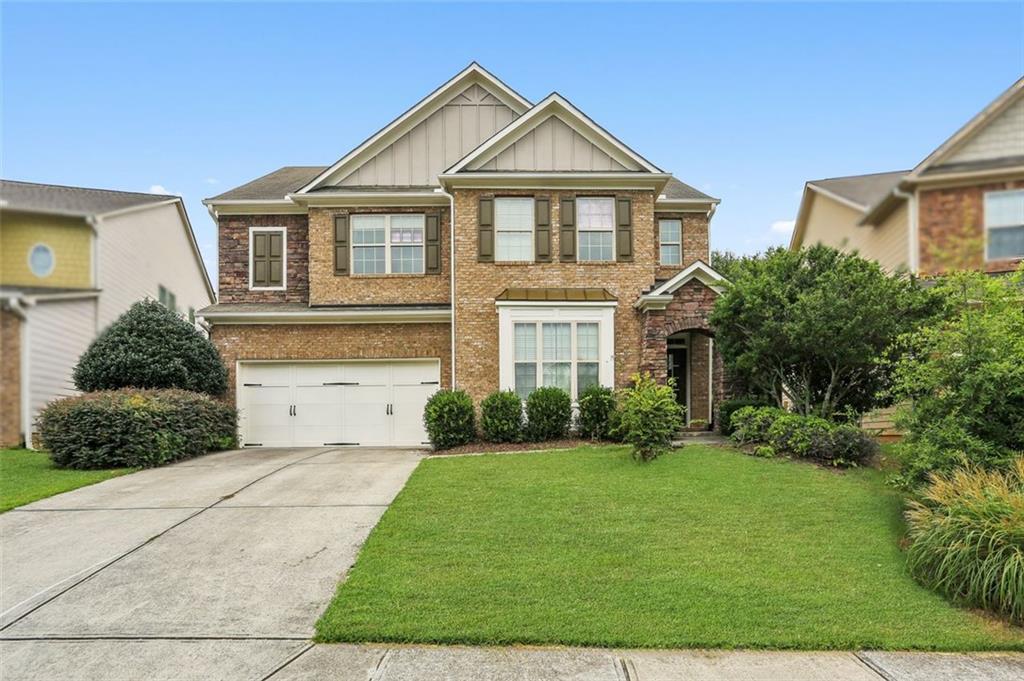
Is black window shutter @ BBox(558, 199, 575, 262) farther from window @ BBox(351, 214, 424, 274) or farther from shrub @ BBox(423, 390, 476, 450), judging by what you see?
shrub @ BBox(423, 390, 476, 450)

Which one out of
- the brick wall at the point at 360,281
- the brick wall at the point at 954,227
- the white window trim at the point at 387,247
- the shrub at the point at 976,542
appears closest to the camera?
the brick wall at the point at 954,227

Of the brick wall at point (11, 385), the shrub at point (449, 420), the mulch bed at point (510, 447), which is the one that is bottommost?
the mulch bed at point (510, 447)

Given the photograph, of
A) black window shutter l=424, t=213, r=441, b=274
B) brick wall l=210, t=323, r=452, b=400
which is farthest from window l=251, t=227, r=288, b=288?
black window shutter l=424, t=213, r=441, b=274

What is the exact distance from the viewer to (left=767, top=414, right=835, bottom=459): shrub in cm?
1025

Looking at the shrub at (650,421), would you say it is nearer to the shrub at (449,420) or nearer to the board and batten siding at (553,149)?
the shrub at (449,420)

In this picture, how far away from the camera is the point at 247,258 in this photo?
17.9 metres

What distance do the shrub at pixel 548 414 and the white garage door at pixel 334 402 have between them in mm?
3471

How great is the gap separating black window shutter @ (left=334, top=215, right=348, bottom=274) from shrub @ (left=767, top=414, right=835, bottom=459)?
11140 millimetres

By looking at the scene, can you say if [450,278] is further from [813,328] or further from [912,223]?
[912,223]

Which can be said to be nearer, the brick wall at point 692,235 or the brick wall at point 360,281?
the brick wall at point 360,281

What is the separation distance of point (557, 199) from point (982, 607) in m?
11.8

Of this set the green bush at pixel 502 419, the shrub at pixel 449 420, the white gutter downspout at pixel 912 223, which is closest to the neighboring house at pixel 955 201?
the white gutter downspout at pixel 912 223

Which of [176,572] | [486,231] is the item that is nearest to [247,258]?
[486,231]

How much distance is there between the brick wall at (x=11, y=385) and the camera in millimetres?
1765
